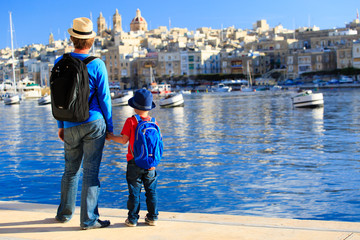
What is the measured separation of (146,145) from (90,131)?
0.53 meters

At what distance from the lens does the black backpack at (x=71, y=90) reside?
4918 millimetres

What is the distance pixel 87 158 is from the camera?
16.7ft

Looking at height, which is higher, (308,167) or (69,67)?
(69,67)

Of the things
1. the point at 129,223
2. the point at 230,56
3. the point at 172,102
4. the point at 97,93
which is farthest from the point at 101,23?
the point at 129,223

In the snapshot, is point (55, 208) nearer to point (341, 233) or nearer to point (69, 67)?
point (69, 67)

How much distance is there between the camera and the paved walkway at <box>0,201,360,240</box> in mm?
4655

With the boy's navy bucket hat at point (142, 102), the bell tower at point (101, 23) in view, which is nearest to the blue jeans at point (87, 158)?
the boy's navy bucket hat at point (142, 102)

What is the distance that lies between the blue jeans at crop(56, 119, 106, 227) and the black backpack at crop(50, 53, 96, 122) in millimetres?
143

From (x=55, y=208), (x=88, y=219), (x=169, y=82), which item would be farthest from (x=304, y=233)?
(x=169, y=82)

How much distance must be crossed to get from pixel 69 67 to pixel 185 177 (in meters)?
5.42

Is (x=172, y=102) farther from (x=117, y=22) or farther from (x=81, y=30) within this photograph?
(x=117, y=22)

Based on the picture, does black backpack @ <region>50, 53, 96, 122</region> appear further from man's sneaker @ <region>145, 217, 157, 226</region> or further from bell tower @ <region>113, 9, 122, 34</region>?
bell tower @ <region>113, 9, 122, 34</region>

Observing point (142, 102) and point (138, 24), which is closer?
point (142, 102)

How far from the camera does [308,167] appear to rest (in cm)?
1102
